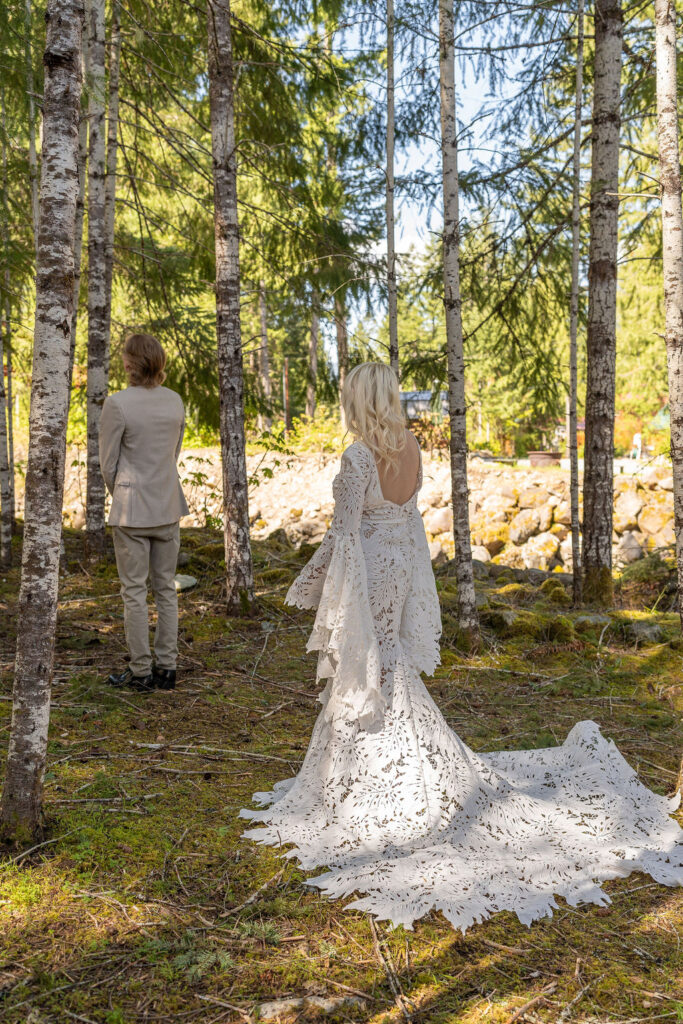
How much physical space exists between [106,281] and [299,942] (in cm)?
685

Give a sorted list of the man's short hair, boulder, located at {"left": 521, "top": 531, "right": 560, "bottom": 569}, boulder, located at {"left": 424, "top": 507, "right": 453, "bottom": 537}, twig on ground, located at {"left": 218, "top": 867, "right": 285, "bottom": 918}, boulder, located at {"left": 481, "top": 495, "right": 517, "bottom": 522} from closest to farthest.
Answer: twig on ground, located at {"left": 218, "top": 867, "right": 285, "bottom": 918}, the man's short hair, boulder, located at {"left": 521, "top": 531, "right": 560, "bottom": 569}, boulder, located at {"left": 424, "top": 507, "right": 453, "bottom": 537}, boulder, located at {"left": 481, "top": 495, "right": 517, "bottom": 522}

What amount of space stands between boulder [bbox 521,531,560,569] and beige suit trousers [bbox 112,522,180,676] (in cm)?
983

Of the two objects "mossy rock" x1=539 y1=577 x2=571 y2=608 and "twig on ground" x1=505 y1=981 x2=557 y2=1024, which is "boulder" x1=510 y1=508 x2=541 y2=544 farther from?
"twig on ground" x1=505 y1=981 x2=557 y2=1024

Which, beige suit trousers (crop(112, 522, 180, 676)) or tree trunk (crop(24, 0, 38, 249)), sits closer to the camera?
beige suit trousers (crop(112, 522, 180, 676))

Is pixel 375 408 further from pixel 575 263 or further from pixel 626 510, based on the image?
pixel 626 510

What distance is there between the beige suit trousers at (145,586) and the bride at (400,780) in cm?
163

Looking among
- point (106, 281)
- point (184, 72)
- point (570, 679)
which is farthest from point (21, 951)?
point (184, 72)

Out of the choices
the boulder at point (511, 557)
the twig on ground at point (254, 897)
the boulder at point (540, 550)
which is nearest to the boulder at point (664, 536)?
the boulder at point (540, 550)

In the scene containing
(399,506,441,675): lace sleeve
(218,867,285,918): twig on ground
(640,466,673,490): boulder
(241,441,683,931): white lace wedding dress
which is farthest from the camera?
(640,466,673,490): boulder

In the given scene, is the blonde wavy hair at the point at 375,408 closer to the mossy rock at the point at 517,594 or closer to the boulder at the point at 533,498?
the mossy rock at the point at 517,594

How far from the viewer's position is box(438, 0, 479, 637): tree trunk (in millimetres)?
6012

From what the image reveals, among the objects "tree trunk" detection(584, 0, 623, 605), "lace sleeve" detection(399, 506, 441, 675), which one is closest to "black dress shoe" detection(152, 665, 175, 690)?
"lace sleeve" detection(399, 506, 441, 675)

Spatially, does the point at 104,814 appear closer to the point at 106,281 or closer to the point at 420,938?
the point at 420,938

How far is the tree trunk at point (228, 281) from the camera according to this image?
642cm
